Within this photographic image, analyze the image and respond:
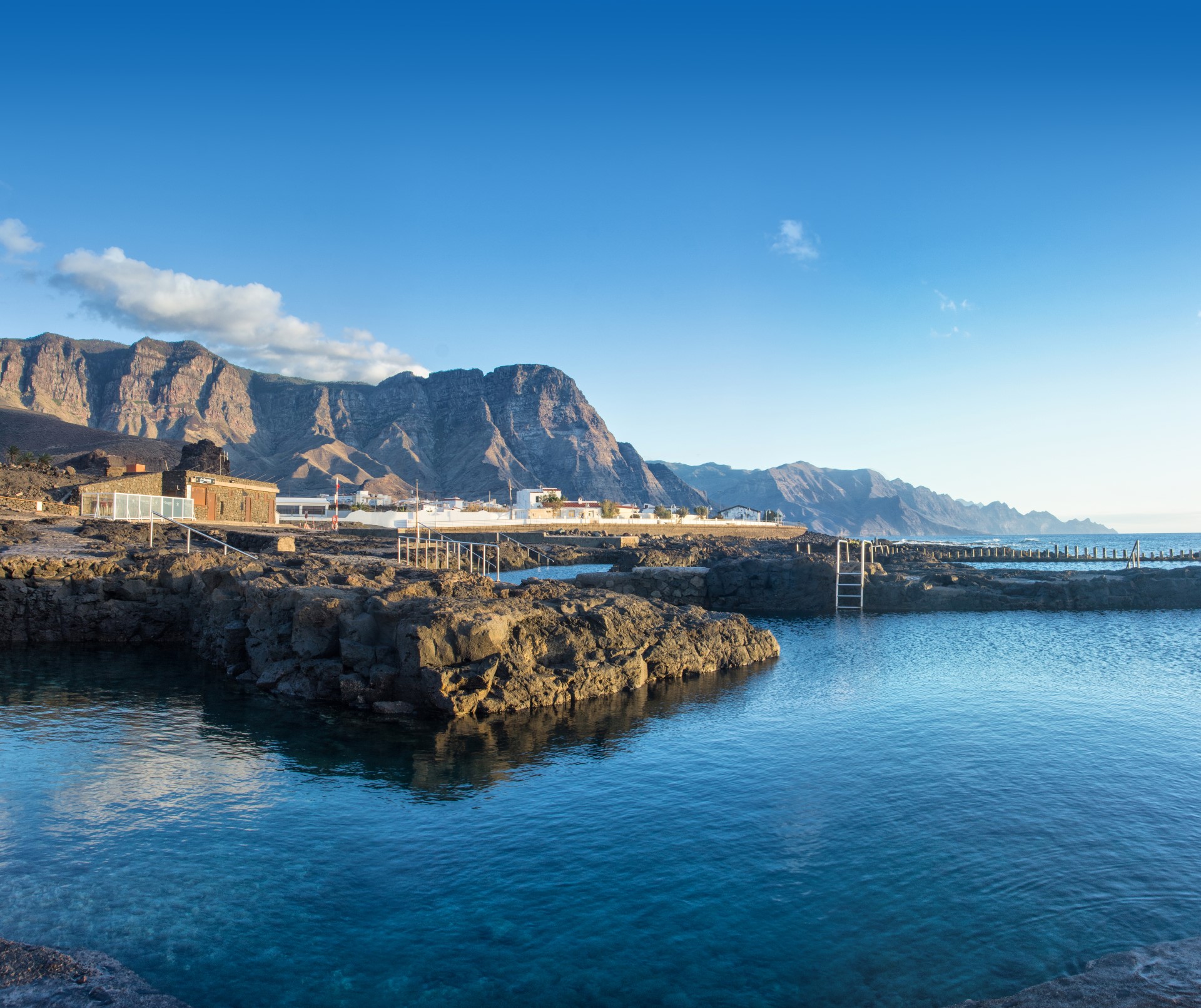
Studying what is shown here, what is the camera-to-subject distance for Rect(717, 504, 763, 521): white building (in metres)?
166

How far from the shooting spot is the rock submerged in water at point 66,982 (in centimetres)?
802

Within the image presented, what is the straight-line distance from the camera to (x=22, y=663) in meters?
26.2

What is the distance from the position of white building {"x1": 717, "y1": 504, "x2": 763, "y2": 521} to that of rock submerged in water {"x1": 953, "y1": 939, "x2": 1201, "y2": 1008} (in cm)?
15363

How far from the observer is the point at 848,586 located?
5150 cm

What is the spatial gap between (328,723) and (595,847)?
9909 mm

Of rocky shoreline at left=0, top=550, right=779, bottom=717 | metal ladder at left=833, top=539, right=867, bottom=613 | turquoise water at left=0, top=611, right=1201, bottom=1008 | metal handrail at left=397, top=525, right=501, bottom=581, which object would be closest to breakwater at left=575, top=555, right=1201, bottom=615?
metal ladder at left=833, top=539, right=867, bottom=613

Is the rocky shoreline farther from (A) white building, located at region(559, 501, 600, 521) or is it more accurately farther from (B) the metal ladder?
(A) white building, located at region(559, 501, 600, 521)

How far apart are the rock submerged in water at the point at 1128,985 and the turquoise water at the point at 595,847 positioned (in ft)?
2.00

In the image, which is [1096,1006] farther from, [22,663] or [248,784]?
[22,663]

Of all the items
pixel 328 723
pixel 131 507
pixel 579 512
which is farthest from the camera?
pixel 579 512

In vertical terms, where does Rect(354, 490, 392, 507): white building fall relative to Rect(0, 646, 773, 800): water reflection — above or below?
above

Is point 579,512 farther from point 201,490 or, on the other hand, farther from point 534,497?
point 201,490

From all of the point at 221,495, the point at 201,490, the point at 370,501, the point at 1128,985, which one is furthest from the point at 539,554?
the point at 1128,985

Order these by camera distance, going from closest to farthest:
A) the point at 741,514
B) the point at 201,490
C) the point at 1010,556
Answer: the point at 201,490, the point at 1010,556, the point at 741,514
